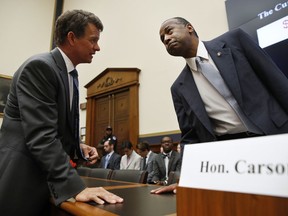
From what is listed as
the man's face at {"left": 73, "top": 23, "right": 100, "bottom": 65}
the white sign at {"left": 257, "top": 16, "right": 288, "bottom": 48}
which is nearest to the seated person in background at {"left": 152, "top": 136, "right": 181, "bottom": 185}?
the white sign at {"left": 257, "top": 16, "right": 288, "bottom": 48}

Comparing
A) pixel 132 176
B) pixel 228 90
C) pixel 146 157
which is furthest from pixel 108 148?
pixel 228 90

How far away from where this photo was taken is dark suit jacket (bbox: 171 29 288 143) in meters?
1.08

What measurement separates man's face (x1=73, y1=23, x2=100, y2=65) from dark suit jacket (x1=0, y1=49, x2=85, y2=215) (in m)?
0.26

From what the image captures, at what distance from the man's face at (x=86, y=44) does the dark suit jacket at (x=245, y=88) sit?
56 cm

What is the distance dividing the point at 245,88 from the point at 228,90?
82mm

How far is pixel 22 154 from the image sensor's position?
92 cm

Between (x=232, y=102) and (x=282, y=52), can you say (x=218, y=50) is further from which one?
(x=282, y=52)

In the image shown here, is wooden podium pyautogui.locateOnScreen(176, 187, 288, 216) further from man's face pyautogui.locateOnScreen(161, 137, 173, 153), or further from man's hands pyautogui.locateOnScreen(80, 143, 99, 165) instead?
man's face pyautogui.locateOnScreen(161, 137, 173, 153)

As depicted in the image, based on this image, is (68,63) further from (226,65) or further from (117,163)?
(117,163)

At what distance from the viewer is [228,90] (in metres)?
1.22

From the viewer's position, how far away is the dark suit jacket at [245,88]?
1.08m

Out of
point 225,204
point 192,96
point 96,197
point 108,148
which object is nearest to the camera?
point 225,204

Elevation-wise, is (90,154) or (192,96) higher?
(192,96)

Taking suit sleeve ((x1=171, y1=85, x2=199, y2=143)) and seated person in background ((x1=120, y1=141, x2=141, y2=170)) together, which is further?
seated person in background ((x1=120, y1=141, x2=141, y2=170))
